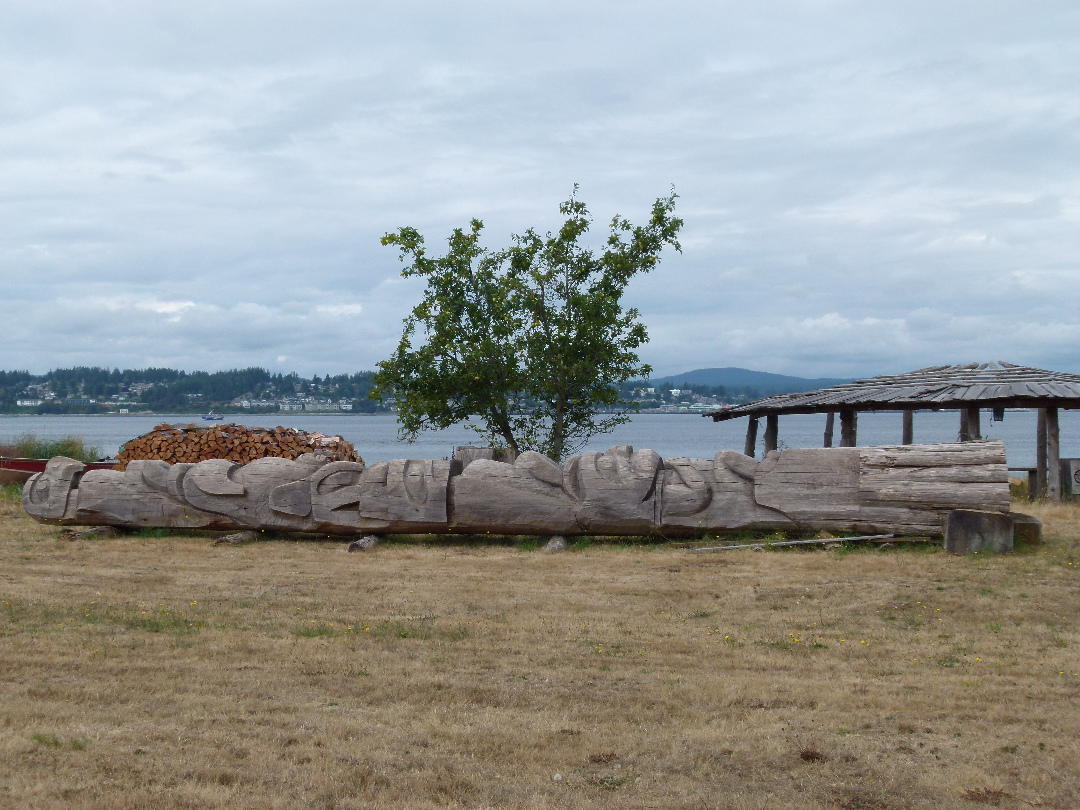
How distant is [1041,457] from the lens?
19016mm

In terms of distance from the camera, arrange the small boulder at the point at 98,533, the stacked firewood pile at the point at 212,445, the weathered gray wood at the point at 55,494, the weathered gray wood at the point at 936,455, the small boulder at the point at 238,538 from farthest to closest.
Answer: the stacked firewood pile at the point at 212,445 → the weathered gray wood at the point at 55,494 → the small boulder at the point at 98,533 → the small boulder at the point at 238,538 → the weathered gray wood at the point at 936,455

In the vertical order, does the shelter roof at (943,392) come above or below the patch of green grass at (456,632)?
above

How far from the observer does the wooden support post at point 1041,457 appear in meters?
17.8

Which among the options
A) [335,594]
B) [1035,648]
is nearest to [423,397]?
[335,594]

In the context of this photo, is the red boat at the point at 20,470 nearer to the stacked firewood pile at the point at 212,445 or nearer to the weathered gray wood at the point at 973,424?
the stacked firewood pile at the point at 212,445

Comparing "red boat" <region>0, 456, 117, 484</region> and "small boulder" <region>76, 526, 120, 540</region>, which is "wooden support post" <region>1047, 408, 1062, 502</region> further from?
"red boat" <region>0, 456, 117, 484</region>

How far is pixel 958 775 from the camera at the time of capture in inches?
176

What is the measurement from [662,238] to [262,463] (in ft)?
25.5

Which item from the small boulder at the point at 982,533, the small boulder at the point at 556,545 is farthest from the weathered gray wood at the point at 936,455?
the small boulder at the point at 556,545

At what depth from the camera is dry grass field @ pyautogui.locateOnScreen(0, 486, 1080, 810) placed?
437 cm

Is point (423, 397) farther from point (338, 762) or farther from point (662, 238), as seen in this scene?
point (338, 762)

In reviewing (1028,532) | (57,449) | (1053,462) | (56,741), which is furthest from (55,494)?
(1053,462)

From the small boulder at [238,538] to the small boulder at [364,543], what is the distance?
1.48 metres

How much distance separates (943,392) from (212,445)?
497 inches
